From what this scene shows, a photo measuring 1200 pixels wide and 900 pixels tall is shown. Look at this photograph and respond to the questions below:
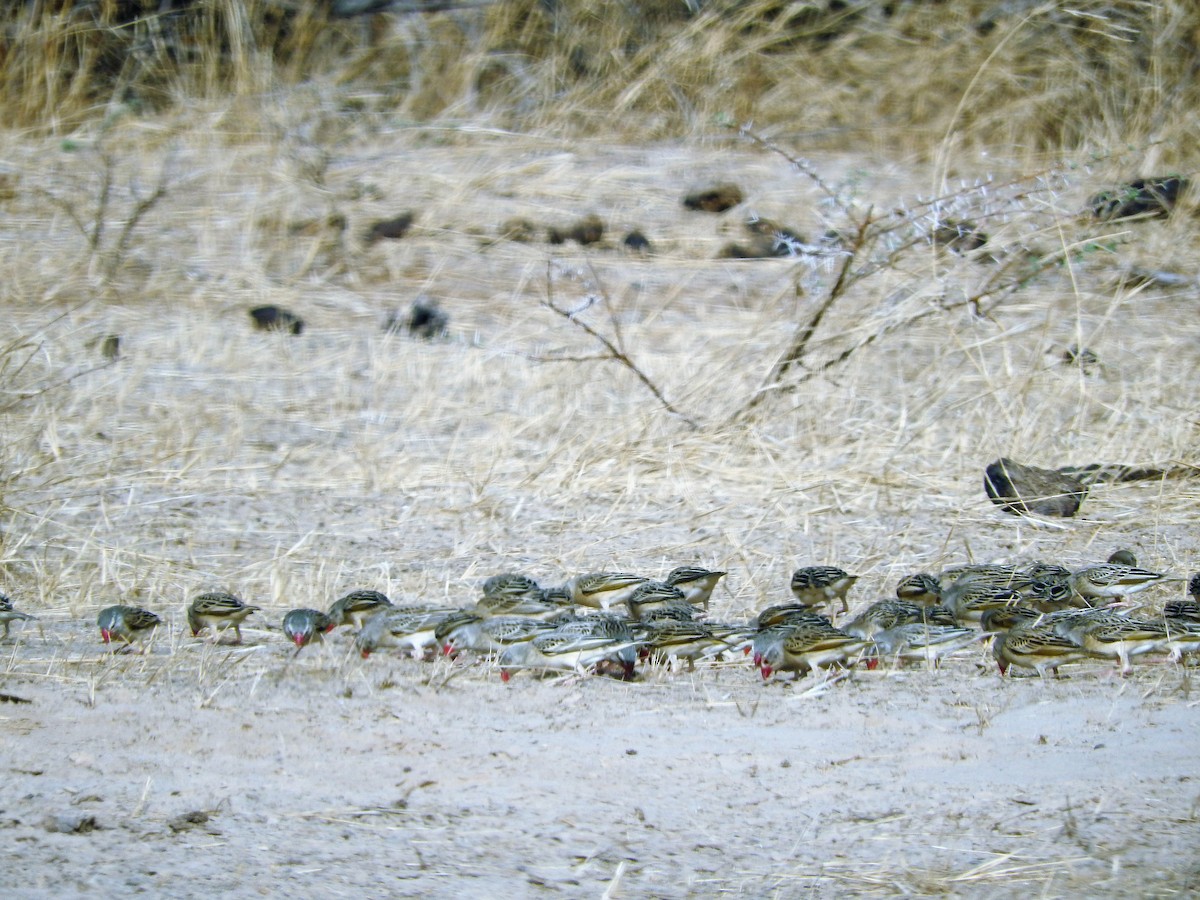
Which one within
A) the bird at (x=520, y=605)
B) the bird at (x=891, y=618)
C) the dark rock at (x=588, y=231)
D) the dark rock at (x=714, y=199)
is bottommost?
the dark rock at (x=588, y=231)

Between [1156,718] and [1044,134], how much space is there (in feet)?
37.9

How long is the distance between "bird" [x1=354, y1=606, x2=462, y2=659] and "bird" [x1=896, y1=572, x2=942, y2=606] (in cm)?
195

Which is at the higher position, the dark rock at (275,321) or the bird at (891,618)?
the bird at (891,618)

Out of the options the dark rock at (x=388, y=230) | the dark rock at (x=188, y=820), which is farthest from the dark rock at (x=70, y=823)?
the dark rock at (x=388, y=230)

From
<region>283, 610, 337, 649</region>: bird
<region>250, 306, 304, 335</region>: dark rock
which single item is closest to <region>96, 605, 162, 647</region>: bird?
<region>283, 610, 337, 649</region>: bird

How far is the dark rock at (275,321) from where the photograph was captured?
38.5 feet

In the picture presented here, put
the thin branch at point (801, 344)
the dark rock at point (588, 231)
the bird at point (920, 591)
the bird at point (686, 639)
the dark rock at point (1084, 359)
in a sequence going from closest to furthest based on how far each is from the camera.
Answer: the bird at point (686, 639) < the bird at point (920, 591) < the thin branch at point (801, 344) < the dark rock at point (1084, 359) < the dark rock at point (588, 231)

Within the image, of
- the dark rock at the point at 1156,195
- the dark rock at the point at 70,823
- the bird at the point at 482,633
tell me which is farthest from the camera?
the dark rock at the point at 1156,195

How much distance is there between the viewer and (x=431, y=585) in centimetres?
698

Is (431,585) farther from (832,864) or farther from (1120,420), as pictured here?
(1120,420)

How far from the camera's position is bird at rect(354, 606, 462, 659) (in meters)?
5.52

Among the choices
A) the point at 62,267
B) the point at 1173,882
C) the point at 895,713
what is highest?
the point at 1173,882

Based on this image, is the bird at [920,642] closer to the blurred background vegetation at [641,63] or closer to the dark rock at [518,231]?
the dark rock at [518,231]

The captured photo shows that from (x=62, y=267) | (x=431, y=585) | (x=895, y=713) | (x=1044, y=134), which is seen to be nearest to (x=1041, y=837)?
(x=895, y=713)
